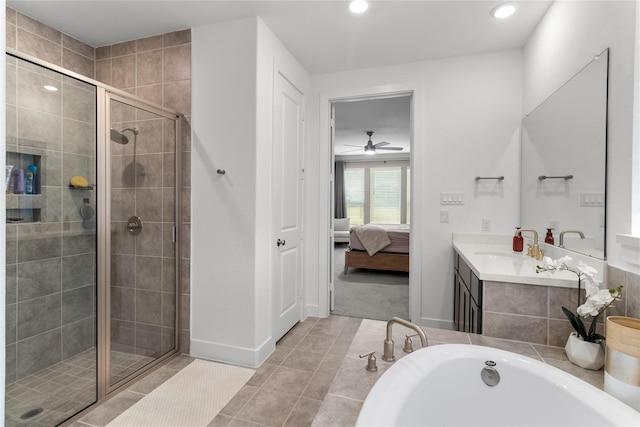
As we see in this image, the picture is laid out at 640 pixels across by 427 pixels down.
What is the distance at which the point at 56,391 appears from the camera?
173cm

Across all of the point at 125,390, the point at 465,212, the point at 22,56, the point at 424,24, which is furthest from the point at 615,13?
the point at 125,390

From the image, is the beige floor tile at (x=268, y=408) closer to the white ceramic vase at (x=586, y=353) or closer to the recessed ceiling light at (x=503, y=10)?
the white ceramic vase at (x=586, y=353)

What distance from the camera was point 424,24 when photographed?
2262 mm

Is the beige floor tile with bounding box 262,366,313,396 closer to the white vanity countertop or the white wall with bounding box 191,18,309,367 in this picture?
the white wall with bounding box 191,18,309,367

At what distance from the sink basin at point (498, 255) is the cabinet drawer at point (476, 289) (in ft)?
1.23

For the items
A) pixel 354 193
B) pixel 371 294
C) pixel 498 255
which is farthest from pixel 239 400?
pixel 354 193

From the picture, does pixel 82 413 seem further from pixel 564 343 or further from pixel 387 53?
pixel 387 53

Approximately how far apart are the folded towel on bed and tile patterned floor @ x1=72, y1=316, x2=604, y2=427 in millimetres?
2176

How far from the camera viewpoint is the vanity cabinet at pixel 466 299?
1.66m

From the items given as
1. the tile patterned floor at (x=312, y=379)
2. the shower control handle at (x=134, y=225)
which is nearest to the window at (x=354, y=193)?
the tile patterned floor at (x=312, y=379)

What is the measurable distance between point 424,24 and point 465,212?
154cm

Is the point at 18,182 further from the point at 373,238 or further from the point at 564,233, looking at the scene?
the point at 373,238

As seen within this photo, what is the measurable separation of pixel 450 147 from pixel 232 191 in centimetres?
192

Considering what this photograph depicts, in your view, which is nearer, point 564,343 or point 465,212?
point 564,343
